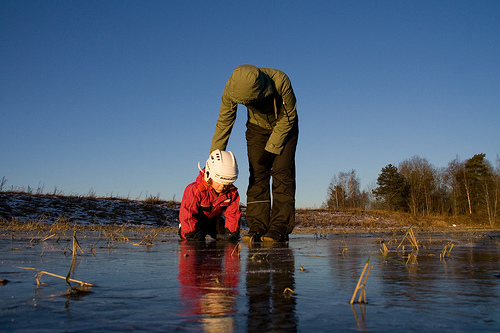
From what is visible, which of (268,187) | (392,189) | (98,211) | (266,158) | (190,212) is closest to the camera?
(190,212)

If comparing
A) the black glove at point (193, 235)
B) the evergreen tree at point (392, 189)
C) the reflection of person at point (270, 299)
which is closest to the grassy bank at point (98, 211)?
the black glove at point (193, 235)

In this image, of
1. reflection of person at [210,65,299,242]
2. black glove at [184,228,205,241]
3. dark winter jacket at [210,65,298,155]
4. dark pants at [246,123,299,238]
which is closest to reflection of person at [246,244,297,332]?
dark winter jacket at [210,65,298,155]

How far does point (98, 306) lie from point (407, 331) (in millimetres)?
797

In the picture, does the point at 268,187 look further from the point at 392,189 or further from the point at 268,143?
the point at 392,189

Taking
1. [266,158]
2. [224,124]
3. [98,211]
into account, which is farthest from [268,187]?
[98,211]

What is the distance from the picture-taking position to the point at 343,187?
70.9 m

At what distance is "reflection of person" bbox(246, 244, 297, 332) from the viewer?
90cm

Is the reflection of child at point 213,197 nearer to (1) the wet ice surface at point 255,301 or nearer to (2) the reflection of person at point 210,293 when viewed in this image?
(2) the reflection of person at point 210,293

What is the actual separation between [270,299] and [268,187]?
13.4ft

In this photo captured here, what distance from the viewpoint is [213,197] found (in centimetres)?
500

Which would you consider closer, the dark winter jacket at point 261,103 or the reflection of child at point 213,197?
the dark winter jacket at point 261,103

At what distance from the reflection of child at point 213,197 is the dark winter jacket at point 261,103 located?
0.47 m

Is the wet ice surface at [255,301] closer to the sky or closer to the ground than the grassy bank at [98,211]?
closer to the ground

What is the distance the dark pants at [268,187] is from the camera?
15.9ft
